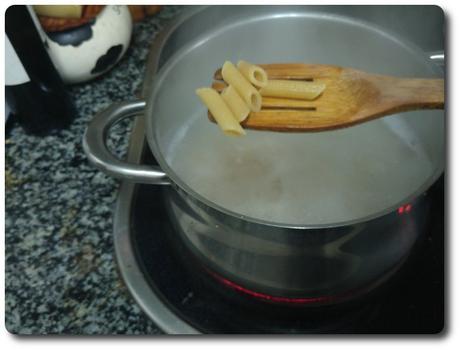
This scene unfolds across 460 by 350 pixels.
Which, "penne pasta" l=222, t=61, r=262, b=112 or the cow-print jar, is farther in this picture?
the cow-print jar

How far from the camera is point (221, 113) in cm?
64

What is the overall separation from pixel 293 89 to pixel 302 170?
18 centimetres

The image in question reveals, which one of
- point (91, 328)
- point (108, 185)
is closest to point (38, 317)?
point (91, 328)

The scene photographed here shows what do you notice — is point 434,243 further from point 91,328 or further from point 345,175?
point 91,328

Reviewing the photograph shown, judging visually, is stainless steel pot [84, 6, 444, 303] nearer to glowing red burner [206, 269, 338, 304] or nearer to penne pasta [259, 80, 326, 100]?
glowing red burner [206, 269, 338, 304]

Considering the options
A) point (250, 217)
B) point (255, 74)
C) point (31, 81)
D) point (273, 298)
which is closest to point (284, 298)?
point (273, 298)

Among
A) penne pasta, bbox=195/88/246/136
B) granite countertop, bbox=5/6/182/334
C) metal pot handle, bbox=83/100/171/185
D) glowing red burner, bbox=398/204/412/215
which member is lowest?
granite countertop, bbox=5/6/182/334

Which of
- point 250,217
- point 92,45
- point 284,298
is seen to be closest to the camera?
point 250,217

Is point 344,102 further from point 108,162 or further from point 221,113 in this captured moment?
point 108,162

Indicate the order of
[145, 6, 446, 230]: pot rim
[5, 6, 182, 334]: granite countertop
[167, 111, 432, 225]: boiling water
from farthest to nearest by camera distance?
1. [167, 111, 432, 225]: boiling water
2. [5, 6, 182, 334]: granite countertop
3. [145, 6, 446, 230]: pot rim

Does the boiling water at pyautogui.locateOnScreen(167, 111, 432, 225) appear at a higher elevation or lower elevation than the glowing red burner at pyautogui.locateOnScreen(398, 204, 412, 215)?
lower

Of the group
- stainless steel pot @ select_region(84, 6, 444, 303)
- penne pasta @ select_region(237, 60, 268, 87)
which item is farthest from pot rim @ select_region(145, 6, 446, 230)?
penne pasta @ select_region(237, 60, 268, 87)

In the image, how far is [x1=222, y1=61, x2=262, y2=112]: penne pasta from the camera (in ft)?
2.07

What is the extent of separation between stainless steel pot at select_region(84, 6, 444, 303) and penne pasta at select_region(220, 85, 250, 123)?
0.09m
